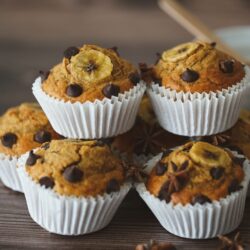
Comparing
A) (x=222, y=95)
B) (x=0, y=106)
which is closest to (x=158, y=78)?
(x=222, y=95)

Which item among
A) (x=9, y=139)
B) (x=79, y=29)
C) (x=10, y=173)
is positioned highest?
(x=9, y=139)

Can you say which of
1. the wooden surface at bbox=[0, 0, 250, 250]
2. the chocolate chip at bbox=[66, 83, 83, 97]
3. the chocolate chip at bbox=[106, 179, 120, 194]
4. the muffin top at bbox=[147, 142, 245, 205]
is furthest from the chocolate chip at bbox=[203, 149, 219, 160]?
the wooden surface at bbox=[0, 0, 250, 250]

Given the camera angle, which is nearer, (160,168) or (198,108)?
(160,168)

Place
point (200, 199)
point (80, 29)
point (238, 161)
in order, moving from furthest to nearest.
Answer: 1. point (80, 29)
2. point (238, 161)
3. point (200, 199)

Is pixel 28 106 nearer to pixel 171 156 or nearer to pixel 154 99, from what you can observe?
pixel 154 99

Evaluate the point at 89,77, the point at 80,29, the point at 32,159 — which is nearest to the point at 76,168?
the point at 32,159

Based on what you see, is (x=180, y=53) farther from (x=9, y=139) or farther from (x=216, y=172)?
(x=9, y=139)

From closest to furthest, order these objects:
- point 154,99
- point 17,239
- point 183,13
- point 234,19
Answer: point 17,239, point 154,99, point 183,13, point 234,19

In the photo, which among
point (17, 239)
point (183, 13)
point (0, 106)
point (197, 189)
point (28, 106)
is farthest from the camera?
point (0, 106)
